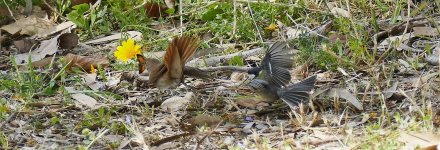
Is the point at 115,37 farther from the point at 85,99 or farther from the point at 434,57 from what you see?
the point at 434,57

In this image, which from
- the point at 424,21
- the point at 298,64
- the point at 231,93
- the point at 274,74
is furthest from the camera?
Result: the point at 424,21

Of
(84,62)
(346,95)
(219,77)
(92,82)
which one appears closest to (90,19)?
(84,62)

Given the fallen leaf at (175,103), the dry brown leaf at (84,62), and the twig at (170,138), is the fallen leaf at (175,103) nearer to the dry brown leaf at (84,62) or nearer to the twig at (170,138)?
the twig at (170,138)

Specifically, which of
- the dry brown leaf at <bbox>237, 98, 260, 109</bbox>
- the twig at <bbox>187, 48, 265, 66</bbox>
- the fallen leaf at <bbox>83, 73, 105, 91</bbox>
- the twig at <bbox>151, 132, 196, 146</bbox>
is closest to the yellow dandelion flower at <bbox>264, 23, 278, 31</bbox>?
the twig at <bbox>187, 48, 265, 66</bbox>

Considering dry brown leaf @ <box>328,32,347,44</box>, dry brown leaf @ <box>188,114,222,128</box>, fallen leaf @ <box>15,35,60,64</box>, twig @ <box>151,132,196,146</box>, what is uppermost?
dry brown leaf @ <box>328,32,347,44</box>

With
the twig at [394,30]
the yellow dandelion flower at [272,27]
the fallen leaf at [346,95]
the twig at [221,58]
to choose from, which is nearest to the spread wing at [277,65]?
the fallen leaf at [346,95]

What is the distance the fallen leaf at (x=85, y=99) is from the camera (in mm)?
3534

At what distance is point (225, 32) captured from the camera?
170 inches

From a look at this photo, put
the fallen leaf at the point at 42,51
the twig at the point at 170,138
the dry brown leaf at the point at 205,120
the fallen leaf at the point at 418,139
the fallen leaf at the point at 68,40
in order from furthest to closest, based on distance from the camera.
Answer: the fallen leaf at the point at 68,40
the fallen leaf at the point at 42,51
the dry brown leaf at the point at 205,120
the twig at the point at 170,138
the fallen leaf at the point at 418,139

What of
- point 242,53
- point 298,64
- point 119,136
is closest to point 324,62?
point 298,64

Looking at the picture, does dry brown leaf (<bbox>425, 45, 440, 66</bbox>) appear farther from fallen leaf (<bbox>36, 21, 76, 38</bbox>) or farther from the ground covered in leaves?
fallen leaf (<bbox>36, 21, 76, 38</bbox>)

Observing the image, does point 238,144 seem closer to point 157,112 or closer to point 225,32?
point 157,112

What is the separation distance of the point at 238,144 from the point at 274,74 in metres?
0.39

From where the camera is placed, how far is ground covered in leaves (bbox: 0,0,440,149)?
3.06 metres
